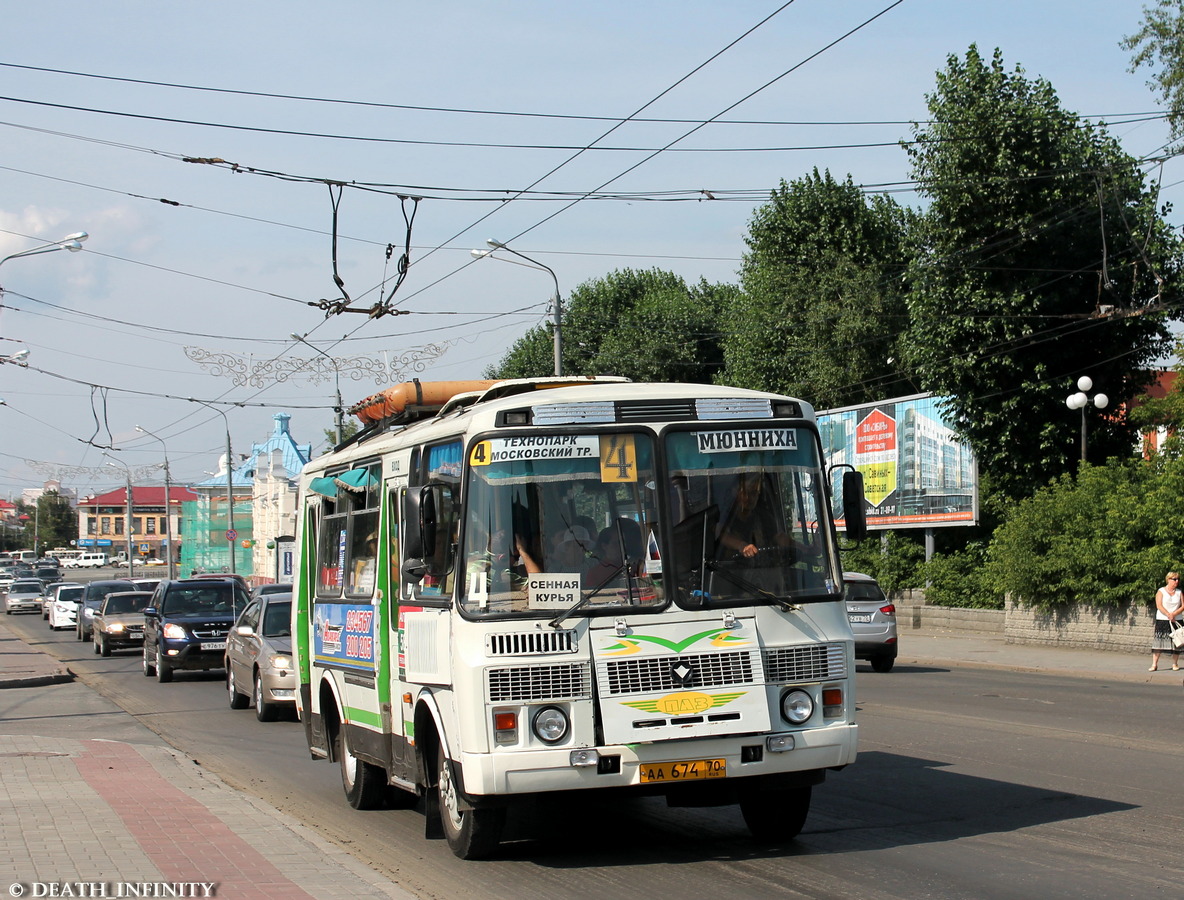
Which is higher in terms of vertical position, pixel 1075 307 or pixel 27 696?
pixel 1075 307

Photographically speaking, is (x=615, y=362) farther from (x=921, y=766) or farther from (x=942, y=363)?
(x=921, y=766)

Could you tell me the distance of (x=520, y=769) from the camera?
24.5 feet

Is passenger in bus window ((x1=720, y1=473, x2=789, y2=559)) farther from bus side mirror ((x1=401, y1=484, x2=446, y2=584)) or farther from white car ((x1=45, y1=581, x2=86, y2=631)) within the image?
white car ((x1=45, y1=581, x2=86, y2=631))

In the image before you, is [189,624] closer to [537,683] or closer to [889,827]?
[889,827]

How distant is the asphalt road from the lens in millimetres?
7258

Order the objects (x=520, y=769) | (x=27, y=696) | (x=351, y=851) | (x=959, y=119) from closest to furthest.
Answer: (x=520, y=769)
(x=351, y=851)
(x=27, y=696)
(x=959, y=119)

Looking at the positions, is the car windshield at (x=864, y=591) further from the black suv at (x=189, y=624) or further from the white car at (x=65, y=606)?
the white car at (x=65, y=606)

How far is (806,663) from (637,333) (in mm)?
50916

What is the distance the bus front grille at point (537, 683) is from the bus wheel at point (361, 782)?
3.16 metres

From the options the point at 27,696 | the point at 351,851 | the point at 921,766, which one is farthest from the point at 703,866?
the point at 27,696

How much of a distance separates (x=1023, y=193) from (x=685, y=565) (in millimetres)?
28121

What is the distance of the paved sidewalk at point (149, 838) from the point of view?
23.7ft

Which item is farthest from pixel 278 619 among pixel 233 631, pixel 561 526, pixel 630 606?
pixel 630 606

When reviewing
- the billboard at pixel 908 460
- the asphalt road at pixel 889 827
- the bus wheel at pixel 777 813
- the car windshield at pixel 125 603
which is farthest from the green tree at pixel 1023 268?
the bus wheel at pixel 777 813
